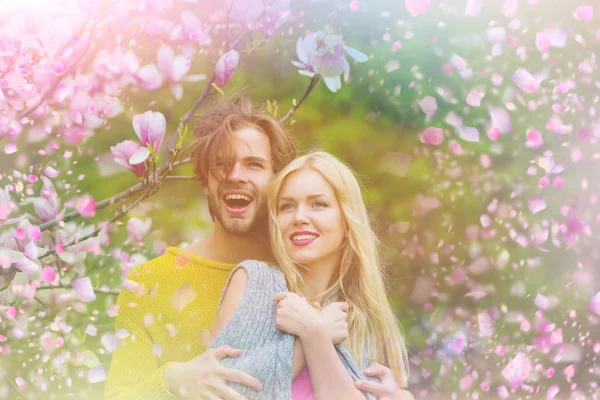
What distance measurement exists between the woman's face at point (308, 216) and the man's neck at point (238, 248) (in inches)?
3.4

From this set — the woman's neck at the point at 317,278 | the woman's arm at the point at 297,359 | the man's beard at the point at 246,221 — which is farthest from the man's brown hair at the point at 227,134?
the woman's arm at the point at 297,359

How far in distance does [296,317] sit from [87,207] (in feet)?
2.57

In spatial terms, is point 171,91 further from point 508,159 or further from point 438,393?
point 438,393

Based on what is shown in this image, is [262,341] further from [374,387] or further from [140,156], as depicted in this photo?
[140,156]

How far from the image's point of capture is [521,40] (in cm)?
213

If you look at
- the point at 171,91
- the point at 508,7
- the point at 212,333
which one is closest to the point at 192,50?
the point at 171,91

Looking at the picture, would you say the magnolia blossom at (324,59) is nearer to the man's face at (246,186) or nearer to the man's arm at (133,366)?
the man's face at (246,186)

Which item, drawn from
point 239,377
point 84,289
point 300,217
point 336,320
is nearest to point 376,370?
point 336,320

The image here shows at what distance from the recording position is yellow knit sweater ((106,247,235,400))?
1923mm

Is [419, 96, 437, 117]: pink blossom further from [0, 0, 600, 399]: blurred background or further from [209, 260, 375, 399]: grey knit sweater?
[209, 260, 375, 399]: grey knit sweater

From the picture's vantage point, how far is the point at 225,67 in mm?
2031

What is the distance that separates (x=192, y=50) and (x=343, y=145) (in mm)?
589

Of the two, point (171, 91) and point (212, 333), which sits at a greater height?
point (171, 91)

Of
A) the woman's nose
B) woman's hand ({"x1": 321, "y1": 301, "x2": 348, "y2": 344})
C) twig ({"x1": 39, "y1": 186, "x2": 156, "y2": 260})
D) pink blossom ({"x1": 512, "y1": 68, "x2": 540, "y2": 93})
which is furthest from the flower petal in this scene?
pink blossom ({"x1": 512, "y1": 68, "x2": 540, "y2": 93})
